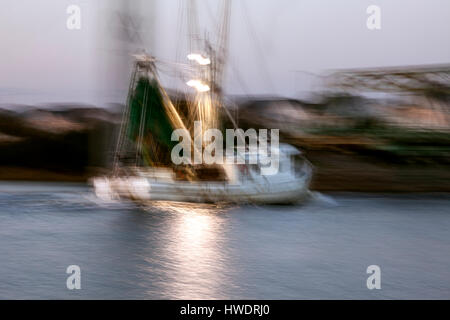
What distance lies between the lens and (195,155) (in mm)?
25891

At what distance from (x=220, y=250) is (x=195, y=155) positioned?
9101 millimetres

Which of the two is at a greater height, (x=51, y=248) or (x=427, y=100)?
(x=427, y=100)

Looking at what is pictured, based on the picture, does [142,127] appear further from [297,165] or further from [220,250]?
[220,250]

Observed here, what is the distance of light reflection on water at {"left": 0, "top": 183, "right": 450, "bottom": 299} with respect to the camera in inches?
521

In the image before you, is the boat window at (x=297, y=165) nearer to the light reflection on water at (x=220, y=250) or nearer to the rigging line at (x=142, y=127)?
the light reflection on water at (x=220, y=250)

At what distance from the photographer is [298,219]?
2231cm

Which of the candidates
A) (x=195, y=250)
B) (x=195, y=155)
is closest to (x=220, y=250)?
(x=195, y=250)

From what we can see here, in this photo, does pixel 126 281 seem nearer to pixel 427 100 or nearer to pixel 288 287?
pixel 288 287

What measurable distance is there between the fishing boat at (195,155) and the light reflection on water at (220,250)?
75cm

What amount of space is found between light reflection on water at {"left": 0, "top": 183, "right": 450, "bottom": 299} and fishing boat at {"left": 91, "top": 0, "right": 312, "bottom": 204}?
0.75 m

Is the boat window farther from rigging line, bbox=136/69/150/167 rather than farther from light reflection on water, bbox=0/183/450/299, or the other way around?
rigging line, bbox=136/69/150/167

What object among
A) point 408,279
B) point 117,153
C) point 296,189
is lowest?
point 408,279
